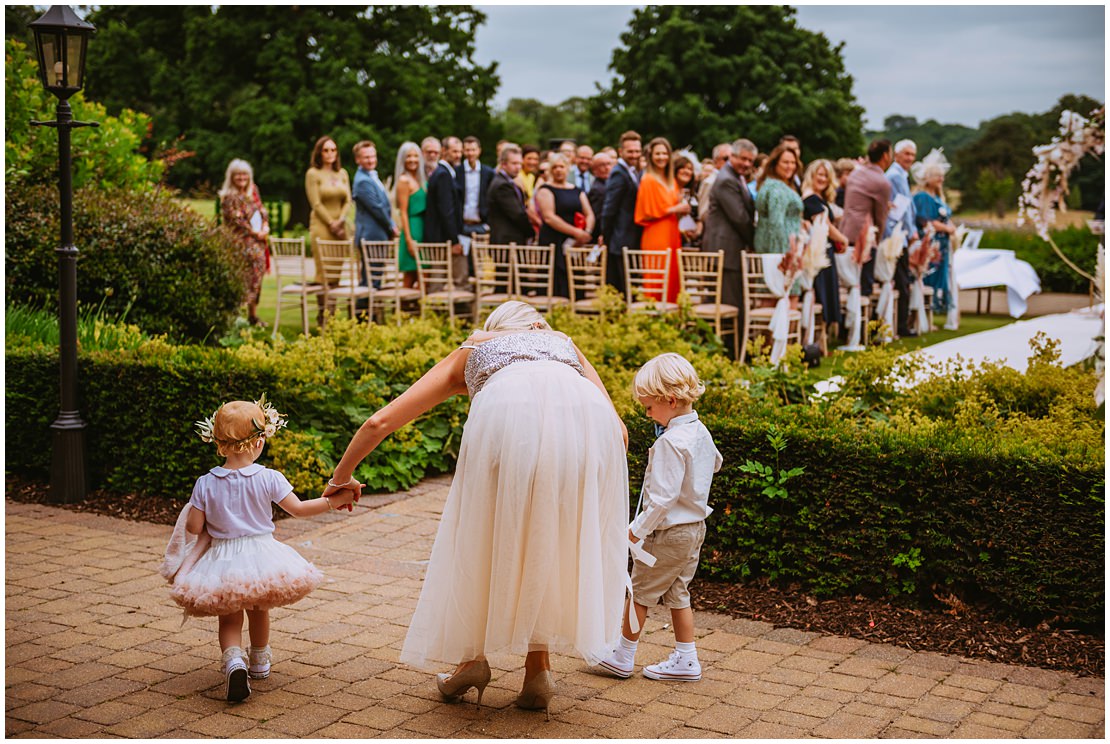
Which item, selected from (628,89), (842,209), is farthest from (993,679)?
(628,89)

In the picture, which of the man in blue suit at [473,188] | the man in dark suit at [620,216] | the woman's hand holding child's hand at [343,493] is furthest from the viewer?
the man in blue suit at [473,188]

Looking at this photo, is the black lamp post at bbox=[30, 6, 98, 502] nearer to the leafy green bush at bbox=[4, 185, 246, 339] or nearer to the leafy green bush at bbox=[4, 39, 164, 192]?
the leafy green bush at bbox=[4, 185, 246, 339]

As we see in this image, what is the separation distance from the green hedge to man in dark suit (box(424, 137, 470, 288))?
15.6 ft

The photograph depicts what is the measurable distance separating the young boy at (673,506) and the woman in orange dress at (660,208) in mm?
7498

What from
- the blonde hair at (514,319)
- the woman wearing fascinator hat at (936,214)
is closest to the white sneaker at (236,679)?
the blonde hair at (514,319)

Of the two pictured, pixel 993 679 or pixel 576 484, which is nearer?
pixel 576 484

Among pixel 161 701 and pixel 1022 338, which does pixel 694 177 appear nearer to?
pixel 1022 338

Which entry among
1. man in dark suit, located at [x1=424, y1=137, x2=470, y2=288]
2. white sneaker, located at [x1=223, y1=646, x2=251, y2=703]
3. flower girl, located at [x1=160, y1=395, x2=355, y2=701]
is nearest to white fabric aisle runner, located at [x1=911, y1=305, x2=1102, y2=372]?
man in dark suit, located at [x1=424, y1=137, x2=470, y2=288]

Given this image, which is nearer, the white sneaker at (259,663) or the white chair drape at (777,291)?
the white sneaker at (259,663)

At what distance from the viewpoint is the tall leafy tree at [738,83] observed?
36688mm

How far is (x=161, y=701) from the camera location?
418cm

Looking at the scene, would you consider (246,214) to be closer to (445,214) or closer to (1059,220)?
(445,214)

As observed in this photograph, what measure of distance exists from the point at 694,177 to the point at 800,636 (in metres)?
9.23

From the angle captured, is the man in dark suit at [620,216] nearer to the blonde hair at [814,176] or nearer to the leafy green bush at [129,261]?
the blonde hair at [814,176]
